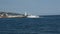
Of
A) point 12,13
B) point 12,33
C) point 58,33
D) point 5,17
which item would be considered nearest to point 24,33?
point 12,33

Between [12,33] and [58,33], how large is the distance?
720 centimetres

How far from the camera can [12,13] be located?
12850 cm

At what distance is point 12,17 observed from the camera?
12538 centimetres

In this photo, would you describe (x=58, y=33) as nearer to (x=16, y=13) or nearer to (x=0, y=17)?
(x=0, y=17)

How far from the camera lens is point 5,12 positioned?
410ft

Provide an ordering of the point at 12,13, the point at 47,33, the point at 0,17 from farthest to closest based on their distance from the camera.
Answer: the point at 12,13
the point at 0,17
the point at 47,33

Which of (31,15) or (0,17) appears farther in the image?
(31,15)

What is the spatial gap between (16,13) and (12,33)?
274 ft

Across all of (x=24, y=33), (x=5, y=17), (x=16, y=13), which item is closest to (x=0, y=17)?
(x=5, y=17)

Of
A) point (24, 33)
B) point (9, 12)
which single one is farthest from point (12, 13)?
point (24, 33)

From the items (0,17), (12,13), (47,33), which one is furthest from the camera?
(12,13)

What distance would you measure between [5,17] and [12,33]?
73.3m

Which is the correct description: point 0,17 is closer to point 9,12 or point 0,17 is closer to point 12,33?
point 9,12

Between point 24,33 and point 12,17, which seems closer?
point 24,33
